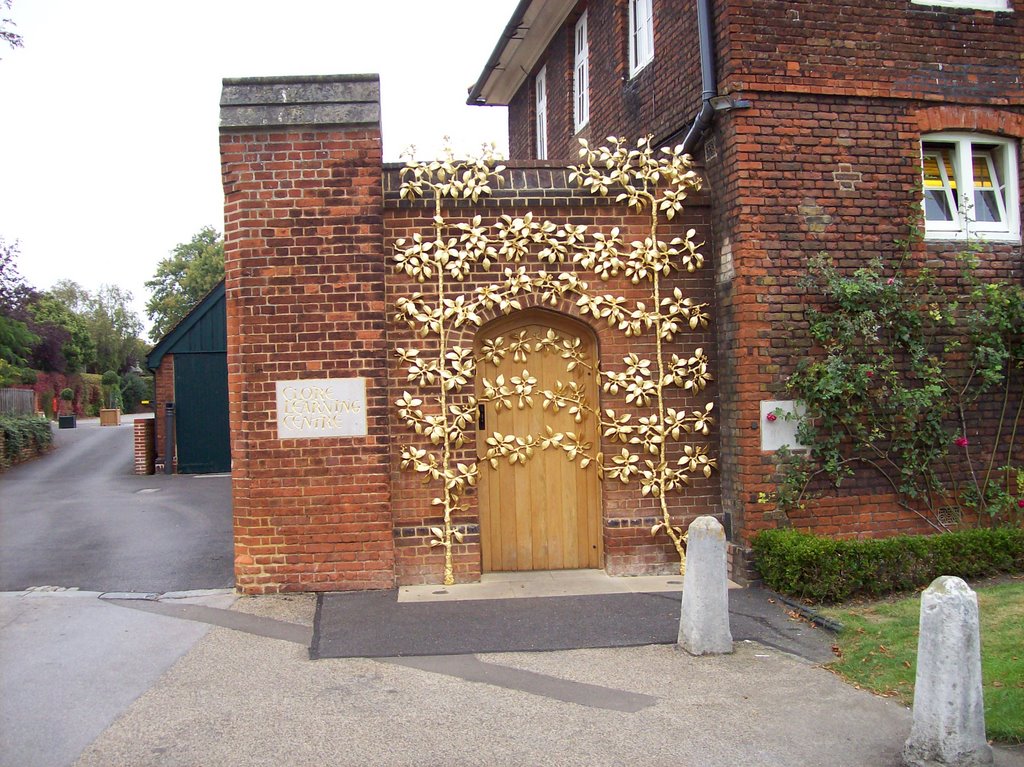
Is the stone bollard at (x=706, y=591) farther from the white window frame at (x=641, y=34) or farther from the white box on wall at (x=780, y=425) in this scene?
the white window frame at (x=641, y=34)

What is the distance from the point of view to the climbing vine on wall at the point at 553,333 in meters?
8.21

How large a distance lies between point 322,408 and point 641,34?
6.29 m

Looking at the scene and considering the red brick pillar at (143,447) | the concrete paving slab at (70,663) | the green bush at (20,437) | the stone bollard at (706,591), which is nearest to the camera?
the concrete paving slab at (70,663)

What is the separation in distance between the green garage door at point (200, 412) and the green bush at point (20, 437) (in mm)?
5209

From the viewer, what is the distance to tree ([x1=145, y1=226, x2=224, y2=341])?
59.8 meters

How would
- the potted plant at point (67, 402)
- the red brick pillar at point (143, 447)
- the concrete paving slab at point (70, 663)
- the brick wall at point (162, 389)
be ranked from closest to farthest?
the concrete paving slab at point (70, 663), the red brick pillar at point (143, 447), the brick wall at point (162, 389), the potted plant at point (67, 402)

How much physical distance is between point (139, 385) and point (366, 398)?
61.7 metres

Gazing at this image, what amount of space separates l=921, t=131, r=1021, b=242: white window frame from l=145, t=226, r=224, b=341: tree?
55208 millimetres

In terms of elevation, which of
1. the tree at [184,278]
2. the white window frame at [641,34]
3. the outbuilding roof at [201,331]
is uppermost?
the tree at [184,278]

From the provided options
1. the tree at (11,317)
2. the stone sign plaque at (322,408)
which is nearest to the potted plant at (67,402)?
the tree at (11,317)

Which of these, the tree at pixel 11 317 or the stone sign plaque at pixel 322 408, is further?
the tree at pixel 11 317

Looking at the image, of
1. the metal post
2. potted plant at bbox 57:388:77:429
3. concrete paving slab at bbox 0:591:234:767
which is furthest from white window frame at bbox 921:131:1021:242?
potted plant at bbox 57:388:77:429

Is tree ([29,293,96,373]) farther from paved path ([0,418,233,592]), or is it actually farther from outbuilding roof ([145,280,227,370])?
paved path ([0,418,233,592])

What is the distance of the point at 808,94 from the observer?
822cm
